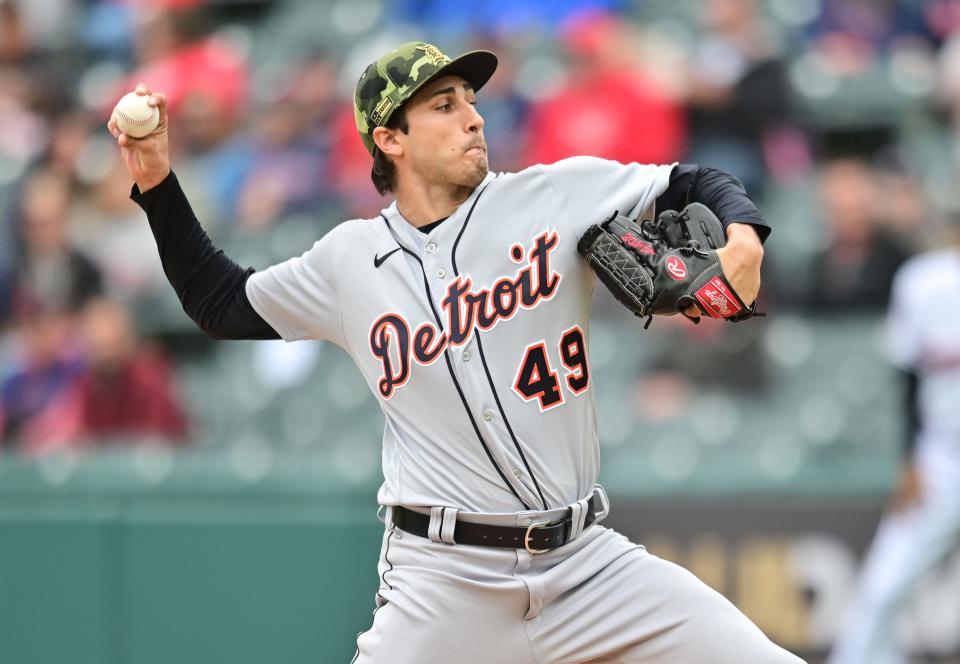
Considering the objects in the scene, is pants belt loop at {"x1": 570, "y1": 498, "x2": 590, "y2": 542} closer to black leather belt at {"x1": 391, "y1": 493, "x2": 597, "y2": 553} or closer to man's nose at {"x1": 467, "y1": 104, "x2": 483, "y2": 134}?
black leather belt at {"x1": 391, "y1": 493, "x2": 597, "y2": 553}

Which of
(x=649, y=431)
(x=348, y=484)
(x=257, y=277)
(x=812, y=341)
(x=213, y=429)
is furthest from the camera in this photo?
(x=213, y=429)

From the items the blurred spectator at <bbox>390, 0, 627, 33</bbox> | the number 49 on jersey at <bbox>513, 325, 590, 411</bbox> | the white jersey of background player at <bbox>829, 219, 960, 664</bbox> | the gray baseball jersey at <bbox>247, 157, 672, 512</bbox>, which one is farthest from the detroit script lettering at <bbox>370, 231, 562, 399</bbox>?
the blurred spectator at <bbox>390, 0, 627, 33</bbox>

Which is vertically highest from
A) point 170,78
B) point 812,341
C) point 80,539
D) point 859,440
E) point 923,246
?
point 170,78

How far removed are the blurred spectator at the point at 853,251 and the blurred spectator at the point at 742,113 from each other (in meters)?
0.48

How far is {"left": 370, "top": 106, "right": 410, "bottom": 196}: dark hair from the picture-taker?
339 cm

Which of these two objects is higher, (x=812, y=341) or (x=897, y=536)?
(x=812, y=341)

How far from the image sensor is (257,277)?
352 centimetres

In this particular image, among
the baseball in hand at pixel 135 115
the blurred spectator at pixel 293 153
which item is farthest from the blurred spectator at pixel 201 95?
the baseball in hand at pixel 135 115

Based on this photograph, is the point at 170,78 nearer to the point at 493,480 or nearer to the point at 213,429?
the point at 213,429

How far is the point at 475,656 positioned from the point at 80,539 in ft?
9.89

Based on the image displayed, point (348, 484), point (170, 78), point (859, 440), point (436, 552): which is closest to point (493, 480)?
point (436, 552)

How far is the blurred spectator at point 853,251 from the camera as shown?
6332mm

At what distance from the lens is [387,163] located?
3.50m

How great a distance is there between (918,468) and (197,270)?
11.2 feet
